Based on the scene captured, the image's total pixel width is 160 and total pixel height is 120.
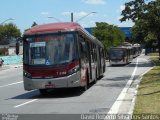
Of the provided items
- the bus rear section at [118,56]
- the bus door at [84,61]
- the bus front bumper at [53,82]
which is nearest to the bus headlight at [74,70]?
the bus front bumper at [53,82]

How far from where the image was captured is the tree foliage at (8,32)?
167 metres

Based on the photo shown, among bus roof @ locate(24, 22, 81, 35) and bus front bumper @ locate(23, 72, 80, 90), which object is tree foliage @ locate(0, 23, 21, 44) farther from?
bus front bumper @ locate(23, 72, 80, 90)

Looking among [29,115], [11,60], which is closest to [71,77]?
[29,115]

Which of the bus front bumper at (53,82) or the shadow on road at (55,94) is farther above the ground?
the bus front bumper at (53,82)

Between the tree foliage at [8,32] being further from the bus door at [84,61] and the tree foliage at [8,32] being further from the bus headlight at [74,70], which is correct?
the bus headlight at [74,70]

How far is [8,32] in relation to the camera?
6629 inches

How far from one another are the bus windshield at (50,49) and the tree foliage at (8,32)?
5853 inches

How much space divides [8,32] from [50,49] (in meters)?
151

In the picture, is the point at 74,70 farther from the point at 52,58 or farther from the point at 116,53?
the point at 116,53

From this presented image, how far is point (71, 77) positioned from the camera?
19453 millimetres

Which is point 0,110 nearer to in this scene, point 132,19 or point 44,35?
point 44,35

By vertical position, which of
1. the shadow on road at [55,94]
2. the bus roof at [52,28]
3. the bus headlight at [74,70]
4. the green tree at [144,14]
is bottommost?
the shadow on road at [55,94]

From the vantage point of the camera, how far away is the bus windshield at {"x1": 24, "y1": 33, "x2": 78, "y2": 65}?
1953cm

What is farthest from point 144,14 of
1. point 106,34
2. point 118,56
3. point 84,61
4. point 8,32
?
point 8,32
